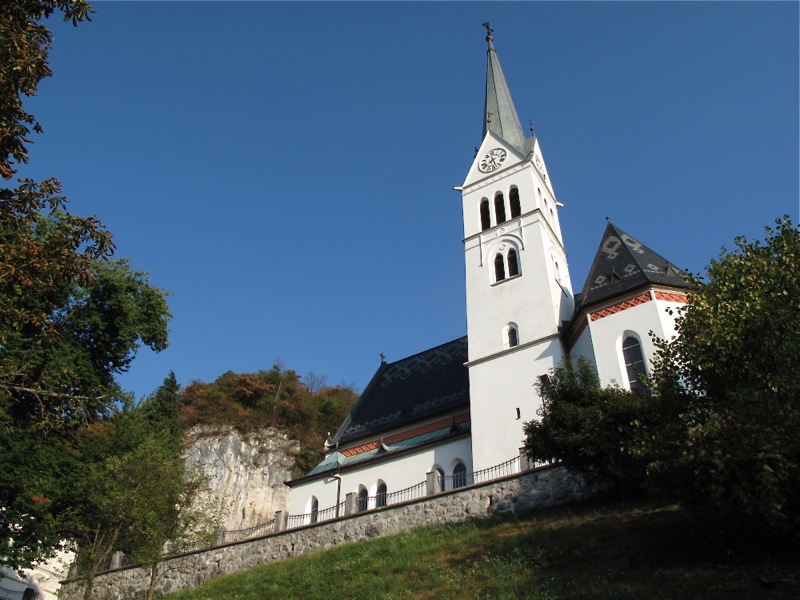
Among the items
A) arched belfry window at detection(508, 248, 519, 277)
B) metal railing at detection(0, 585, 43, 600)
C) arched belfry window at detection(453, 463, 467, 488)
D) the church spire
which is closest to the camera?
metal railing at detection(0, 585, 43, 600)

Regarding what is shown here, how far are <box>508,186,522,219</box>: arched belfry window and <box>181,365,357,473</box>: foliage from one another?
A: 79.3ft

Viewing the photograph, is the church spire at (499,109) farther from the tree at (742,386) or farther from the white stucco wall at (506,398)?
the tree at (742,386)

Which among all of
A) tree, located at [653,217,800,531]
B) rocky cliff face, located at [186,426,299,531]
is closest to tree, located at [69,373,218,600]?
tree, located at [653,217,800,531]

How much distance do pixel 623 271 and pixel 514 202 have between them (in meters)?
10.3

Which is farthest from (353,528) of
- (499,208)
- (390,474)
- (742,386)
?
(499,208)

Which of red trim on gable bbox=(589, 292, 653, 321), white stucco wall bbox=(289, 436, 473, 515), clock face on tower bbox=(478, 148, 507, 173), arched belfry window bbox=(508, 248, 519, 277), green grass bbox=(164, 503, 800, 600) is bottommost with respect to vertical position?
green grass bbox=(164, 503, 800, 600)

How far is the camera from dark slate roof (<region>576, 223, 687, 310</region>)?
25.6 m

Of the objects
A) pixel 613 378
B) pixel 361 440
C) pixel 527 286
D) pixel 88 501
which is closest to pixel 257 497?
pixel 361 440

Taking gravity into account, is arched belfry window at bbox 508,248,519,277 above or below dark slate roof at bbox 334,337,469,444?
above

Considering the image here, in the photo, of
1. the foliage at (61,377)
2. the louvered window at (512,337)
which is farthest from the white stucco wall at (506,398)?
the foliage at (61,377)

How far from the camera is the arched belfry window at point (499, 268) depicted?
33.3 m

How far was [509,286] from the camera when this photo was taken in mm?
32125

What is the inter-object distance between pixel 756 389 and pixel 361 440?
82.7ft

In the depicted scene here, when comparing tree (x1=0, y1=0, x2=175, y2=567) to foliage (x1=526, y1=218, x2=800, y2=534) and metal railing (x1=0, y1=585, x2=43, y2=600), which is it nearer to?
metal railing (x1=0, y1=585, x2=43, y2=600)
